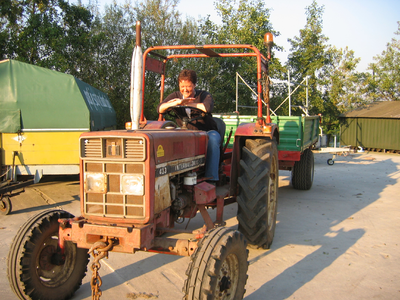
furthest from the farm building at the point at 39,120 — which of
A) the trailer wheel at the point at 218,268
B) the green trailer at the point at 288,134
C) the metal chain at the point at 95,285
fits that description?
the trailer wheel at the point at 218,268

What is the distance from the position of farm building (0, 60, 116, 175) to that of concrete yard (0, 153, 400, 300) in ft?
2.68

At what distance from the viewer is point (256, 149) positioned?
14.6 ft

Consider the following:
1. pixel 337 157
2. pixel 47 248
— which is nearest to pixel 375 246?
pixel 47 248

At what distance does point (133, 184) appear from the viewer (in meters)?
2.82

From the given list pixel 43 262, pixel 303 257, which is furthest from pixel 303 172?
pixel 43 262

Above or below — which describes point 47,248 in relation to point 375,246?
above

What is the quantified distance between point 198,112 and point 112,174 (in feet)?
5.29

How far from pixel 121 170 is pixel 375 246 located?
3.62 m

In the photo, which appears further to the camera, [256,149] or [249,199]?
[256,149]

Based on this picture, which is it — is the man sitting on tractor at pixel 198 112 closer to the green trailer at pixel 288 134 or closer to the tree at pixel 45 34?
the green trailer at pixel 288 134

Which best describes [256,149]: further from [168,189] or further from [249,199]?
[168,189]

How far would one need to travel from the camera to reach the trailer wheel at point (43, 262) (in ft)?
9.67

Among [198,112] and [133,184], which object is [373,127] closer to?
[198,112]

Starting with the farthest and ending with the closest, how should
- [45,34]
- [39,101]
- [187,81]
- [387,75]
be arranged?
[387,75]
[45,34]
[39,101]
[187,81]
